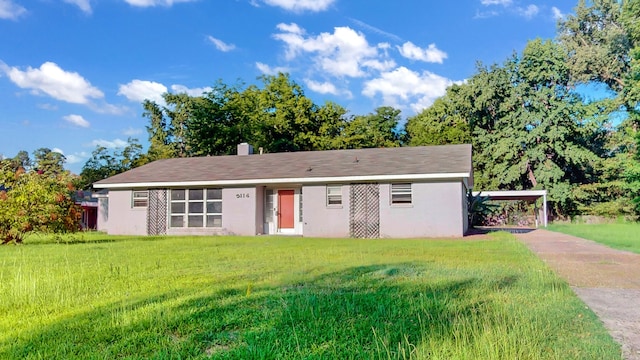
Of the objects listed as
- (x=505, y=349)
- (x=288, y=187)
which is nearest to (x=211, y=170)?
(x=288, y=187)

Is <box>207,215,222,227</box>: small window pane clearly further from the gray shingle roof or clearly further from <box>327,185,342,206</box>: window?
<box>327,185,342,206</box>: window

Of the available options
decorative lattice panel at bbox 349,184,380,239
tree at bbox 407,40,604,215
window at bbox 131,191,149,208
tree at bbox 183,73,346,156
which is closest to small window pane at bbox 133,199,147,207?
window at bbox 131,191,149,208

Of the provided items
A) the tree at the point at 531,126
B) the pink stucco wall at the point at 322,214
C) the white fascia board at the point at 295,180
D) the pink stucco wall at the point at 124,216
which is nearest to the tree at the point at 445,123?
the tree at the point at 531,126

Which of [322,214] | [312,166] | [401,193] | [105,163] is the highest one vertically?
[105,163]

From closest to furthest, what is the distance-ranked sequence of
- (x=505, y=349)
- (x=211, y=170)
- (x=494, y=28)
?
(x=505, y=349) < (x=211, y=170) < (x=494, y=28)

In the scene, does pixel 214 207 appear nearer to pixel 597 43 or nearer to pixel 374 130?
pixel 374 130

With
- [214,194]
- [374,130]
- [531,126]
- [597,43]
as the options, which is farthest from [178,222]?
[597,43]

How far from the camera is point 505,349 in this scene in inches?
119

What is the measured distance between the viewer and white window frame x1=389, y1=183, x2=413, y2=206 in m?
16.2

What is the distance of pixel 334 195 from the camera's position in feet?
56.2

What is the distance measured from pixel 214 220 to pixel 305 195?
426 cm

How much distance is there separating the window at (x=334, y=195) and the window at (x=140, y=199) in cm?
839

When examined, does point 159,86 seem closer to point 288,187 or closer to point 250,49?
point 250,49

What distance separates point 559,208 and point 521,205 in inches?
149
